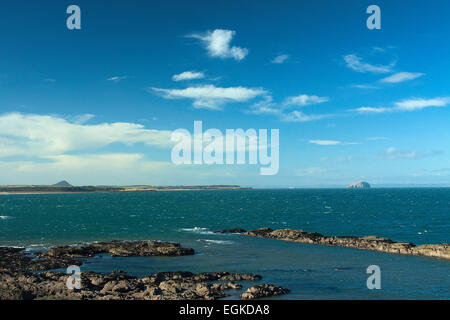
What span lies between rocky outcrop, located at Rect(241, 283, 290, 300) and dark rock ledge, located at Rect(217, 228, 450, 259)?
31127mm

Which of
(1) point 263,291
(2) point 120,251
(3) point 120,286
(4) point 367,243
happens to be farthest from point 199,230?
(1) point 263,291

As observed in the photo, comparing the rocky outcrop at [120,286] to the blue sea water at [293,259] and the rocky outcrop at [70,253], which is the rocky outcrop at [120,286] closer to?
the blue sea water at [293,259]

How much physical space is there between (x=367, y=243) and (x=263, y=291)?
35.8 meters

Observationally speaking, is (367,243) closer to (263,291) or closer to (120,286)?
(263,291)

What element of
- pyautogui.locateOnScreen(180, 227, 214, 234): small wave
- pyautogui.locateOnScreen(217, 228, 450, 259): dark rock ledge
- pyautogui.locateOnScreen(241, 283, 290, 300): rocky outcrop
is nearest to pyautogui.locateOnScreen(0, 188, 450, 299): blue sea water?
pyautogui.locateOnScreen(180, 227, 214, 234): small wave

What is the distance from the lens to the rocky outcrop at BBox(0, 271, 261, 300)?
31953 millimetres

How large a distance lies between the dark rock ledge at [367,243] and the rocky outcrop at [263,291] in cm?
3113

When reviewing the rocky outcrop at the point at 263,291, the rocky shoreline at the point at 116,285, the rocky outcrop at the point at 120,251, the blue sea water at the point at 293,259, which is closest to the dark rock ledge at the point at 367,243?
the blue sea water at the point at 293,259

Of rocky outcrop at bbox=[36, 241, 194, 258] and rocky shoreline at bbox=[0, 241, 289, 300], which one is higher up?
rocky shoreline at bbox=[0, 241, 289, 300]

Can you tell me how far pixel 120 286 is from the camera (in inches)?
1364

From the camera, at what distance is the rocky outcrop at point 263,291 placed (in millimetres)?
32656

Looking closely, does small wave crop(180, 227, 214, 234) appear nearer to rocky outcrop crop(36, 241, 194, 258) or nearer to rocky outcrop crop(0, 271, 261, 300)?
rocky outcrop crop(36, 241, 194, 258)

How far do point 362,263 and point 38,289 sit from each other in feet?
→ 128

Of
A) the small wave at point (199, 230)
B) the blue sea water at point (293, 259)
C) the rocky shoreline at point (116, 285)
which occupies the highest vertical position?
the rocky shoreline at point (116, 285)
